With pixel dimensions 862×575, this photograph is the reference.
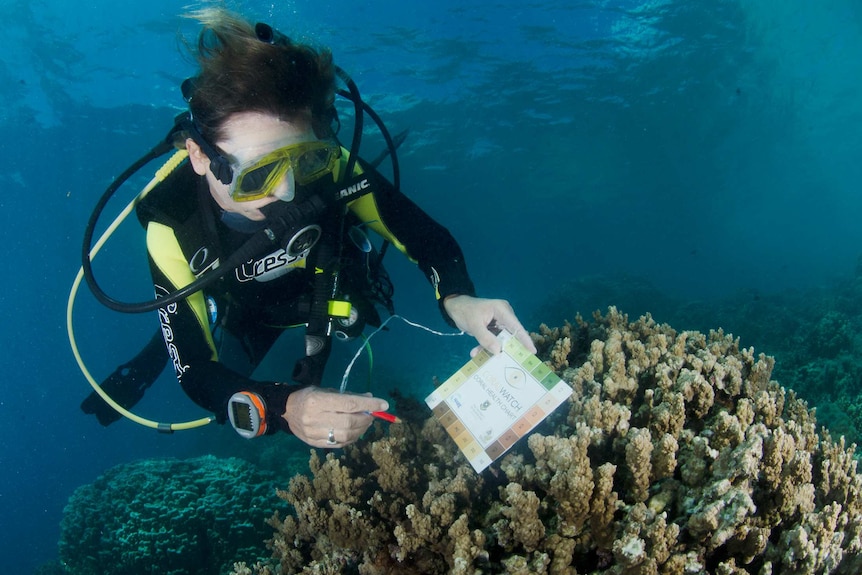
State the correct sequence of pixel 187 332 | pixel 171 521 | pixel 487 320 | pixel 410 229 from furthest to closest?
pixel 171 521
pixel 410 229
pixel 187 332
pixel 487 320

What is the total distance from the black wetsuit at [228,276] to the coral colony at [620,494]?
783 mm

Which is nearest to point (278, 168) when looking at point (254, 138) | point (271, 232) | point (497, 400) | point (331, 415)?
point (254, 138)

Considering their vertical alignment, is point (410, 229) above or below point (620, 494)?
above

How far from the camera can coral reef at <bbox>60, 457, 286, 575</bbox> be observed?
544 cm

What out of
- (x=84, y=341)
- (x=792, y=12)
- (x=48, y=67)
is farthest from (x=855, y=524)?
(x=84, y=341)

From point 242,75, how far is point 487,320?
2101mm

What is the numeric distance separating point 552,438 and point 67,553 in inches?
349

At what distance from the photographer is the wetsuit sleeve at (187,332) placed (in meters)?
2.81

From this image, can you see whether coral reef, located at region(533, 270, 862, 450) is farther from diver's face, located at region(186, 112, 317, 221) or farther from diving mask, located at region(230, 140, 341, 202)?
diver's face, located at region(186, 112, 317, 221)

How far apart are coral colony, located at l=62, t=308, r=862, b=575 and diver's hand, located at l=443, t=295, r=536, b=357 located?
0.45 metres

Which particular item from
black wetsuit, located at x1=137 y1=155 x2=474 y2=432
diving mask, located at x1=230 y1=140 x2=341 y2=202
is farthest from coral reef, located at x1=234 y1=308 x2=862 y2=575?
diving mask, located at x1=230 y1=140 x2=341 y2=202

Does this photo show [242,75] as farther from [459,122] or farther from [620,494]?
[459,122]

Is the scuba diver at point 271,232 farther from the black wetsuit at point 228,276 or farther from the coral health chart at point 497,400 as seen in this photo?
the coral health chart at point 497,400

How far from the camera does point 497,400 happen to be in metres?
2.29
